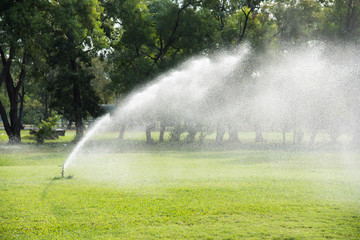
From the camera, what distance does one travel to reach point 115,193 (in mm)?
9352

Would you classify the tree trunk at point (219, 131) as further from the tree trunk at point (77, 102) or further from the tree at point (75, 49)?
the tree trunk at point (77, 102)

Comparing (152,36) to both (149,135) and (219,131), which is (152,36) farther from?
(219,131)

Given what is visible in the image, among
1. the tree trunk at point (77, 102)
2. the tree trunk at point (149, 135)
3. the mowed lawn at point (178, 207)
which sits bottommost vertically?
the mowed lawn at point (178, 207)

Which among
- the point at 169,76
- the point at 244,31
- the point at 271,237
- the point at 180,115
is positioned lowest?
the point at 271,237

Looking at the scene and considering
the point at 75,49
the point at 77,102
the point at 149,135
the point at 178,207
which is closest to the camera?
the point at 178,207

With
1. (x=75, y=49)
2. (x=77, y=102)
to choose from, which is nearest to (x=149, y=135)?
(x=77, y=102)

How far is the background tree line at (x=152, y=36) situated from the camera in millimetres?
29875

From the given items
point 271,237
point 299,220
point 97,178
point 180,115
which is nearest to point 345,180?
point 299,220

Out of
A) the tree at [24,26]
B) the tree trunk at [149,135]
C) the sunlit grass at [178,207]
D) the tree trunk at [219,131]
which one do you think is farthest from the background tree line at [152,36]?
the sunlit grass at [178,207]

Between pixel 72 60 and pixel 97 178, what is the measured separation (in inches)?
873

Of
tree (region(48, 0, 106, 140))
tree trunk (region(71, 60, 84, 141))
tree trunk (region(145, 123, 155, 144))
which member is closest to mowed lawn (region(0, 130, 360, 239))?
tree (region(48, 0, 106, 140))

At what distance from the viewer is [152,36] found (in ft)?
107

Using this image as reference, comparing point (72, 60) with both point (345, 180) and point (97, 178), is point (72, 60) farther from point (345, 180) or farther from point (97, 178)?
point (345, 180)

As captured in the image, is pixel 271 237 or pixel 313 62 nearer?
pixel 271 237
